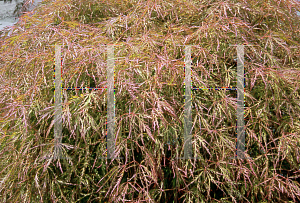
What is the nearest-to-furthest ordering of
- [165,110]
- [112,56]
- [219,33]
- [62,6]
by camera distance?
[165,110] < [112,56] < [219,33] < [62,6]

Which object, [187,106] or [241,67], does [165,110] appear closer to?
[187,106]

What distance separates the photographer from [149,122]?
1368mm

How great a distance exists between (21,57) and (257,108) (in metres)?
1.39

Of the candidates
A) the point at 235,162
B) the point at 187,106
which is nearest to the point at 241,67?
the point at 187,106

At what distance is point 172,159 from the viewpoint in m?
1.36

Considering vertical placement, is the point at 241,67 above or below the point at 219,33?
below

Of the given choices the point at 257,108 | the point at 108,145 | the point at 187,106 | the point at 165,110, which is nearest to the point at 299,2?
the point at 257,108

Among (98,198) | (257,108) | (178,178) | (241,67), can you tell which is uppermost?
(241,67)

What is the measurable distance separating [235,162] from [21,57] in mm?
1348

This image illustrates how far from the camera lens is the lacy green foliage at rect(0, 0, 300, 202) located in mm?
1336

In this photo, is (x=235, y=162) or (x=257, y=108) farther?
(x=257, y=108)

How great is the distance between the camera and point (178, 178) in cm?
138

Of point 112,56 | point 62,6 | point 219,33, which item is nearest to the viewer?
point 112,56

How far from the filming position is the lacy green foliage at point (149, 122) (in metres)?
Result: 1.34
